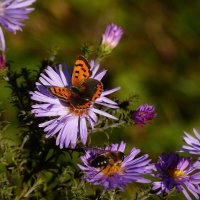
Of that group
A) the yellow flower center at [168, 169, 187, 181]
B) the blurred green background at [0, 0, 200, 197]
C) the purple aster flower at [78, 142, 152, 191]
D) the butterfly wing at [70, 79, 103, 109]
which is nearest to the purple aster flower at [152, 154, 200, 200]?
the yellow flower center at [168, 169, 187, 181]

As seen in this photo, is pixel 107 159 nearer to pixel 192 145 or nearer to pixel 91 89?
pixel 91 89

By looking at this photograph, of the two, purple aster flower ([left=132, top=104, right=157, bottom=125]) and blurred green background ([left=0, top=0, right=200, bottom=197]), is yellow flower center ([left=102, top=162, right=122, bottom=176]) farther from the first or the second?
blurred green background ([left=0, top=0, right=200, bottom=197])

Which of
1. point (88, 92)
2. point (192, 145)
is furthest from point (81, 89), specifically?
point (192, 145)

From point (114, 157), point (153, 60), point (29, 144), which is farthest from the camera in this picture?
point (153, 60)

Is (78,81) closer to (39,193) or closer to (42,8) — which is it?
(39,193)

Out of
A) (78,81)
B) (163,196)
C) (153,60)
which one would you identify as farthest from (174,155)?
(153,60)
